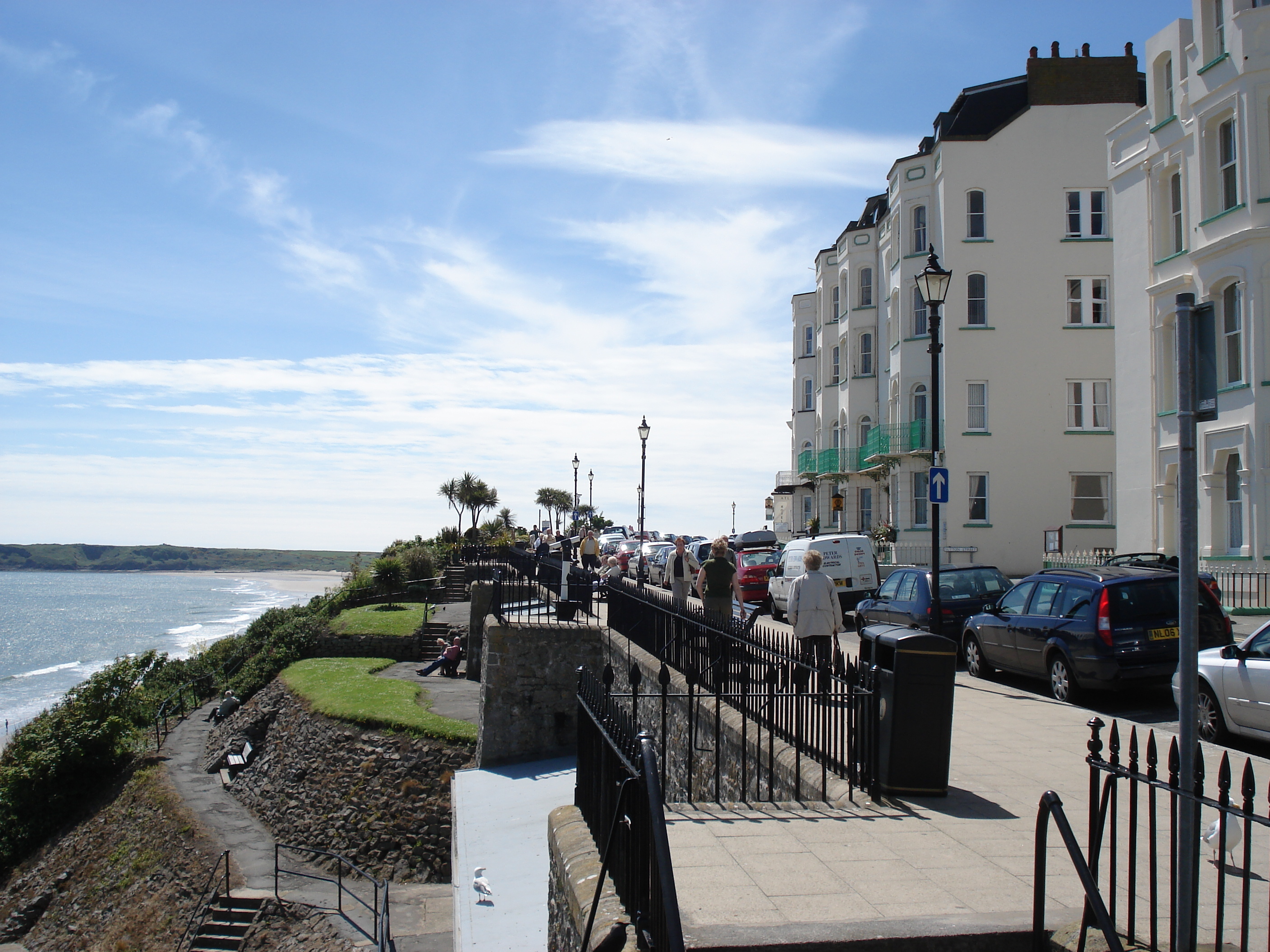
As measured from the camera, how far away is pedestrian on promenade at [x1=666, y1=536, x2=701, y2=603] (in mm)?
17109

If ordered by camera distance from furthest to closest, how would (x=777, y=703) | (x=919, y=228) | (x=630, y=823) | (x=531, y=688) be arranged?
(x=919, y=228) → (x=531, y=688) → (x=777, y=703) → (x=630, y=823)

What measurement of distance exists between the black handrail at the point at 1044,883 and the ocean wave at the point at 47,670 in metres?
90.2

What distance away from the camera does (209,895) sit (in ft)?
63.6

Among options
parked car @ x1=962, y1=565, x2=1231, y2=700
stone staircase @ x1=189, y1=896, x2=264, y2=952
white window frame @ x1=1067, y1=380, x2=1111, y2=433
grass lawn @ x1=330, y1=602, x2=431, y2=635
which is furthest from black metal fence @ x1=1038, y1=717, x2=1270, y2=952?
grass lawn @ x1=330, y1=602, x2=431, y2=635

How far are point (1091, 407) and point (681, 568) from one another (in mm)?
21804

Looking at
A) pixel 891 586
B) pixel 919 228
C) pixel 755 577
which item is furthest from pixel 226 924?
pixel 919 228

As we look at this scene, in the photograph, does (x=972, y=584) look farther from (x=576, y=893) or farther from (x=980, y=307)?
(x=980, y=307)

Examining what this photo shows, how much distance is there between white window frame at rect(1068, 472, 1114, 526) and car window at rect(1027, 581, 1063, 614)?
21.8 meters

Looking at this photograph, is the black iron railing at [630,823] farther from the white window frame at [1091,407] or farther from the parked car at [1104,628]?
the white window frame at [1091,407]

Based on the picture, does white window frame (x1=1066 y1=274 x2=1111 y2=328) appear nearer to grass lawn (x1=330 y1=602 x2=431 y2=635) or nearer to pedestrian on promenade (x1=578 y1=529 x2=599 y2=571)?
pedestrian on promenade (x1=578 y1=529 x2=599 y2=571)

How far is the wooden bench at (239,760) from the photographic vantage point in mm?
26734

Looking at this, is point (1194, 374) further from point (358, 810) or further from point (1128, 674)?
point (358, 810)

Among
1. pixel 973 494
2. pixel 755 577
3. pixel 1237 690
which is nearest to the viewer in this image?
pixel 1237 690

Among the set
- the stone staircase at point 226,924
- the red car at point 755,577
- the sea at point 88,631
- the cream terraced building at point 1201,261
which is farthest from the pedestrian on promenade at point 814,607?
the sea at point 88,631
